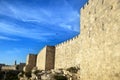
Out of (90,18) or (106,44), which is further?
(90,18)

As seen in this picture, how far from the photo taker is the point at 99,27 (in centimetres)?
1222

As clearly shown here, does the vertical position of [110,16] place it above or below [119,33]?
above

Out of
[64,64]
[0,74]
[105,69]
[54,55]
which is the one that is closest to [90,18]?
[105,69]

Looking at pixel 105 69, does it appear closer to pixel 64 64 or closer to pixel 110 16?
pixel 110 16

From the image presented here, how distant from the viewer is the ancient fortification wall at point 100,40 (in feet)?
33.7

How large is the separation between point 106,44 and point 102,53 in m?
0.66

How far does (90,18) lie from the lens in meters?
13.8

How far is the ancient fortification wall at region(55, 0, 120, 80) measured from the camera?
10.3 meters

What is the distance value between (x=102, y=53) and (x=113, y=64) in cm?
141

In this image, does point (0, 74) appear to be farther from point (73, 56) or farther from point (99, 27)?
point (99, 27)

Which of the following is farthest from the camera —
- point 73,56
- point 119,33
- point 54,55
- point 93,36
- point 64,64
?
point 54,55

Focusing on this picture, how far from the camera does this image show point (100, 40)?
11.9m

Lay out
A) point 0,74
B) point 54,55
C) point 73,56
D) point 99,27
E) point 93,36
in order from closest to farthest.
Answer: point 99,27
point 93,36
point 73,56
point 54,55
point 0,74

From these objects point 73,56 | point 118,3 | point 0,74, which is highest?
point 118,3
